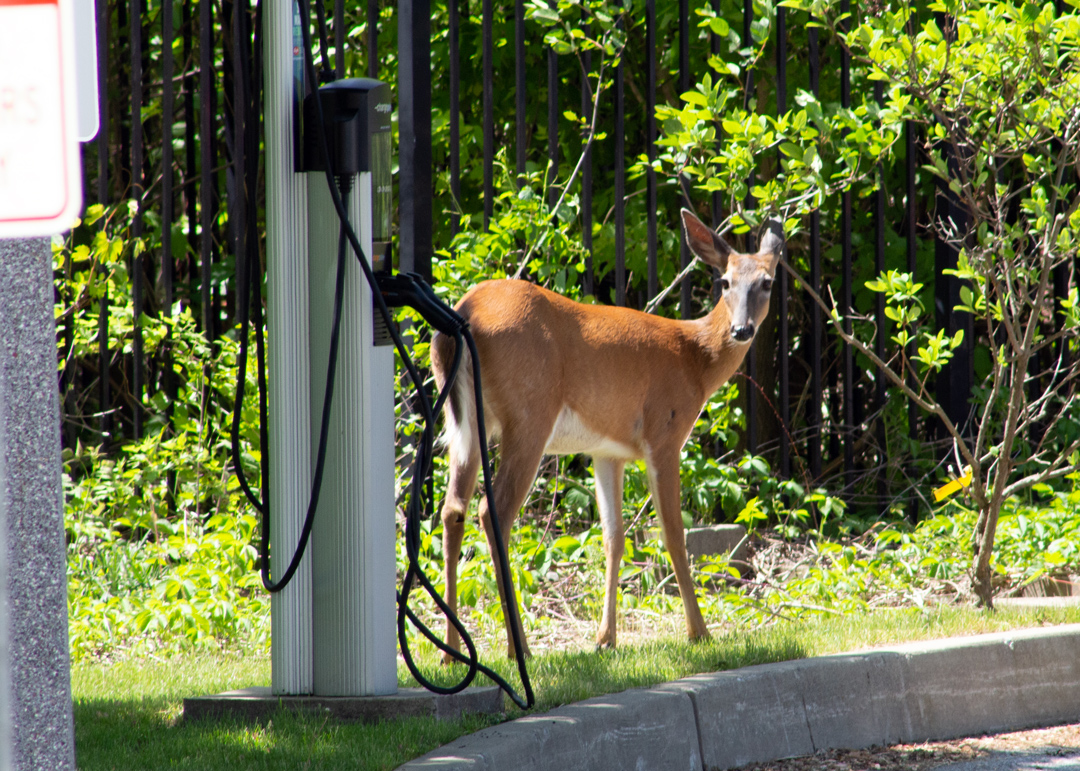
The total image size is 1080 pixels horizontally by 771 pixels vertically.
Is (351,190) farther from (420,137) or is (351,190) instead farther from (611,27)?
(611,27)

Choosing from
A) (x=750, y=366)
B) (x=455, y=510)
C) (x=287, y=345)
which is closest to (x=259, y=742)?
(x=287, y=345)

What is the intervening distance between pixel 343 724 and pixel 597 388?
6.51 feet

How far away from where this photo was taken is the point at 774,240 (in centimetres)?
579

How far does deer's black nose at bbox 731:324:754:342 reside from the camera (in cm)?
537

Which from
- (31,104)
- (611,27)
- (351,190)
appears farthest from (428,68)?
(31,104)

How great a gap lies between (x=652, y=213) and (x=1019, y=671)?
9.97 ft

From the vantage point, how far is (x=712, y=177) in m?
6.17

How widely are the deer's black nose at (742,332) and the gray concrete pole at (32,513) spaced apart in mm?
3585

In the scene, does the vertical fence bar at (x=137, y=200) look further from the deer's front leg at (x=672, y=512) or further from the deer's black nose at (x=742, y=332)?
the deer's black nose at (x=742, y=332)

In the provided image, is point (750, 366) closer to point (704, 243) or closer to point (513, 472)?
point (704, 243)

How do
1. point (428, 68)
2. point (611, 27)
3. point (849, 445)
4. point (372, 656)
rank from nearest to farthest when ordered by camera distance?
point (372, 656)
point (428, 68)
point (611, 27)
point (849, 445)

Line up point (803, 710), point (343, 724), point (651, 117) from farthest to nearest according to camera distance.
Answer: point (651, 117) < point (803, 710) < point (343, 724)

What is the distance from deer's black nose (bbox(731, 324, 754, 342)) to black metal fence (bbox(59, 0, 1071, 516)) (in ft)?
3.97

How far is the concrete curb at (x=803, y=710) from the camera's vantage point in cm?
368
